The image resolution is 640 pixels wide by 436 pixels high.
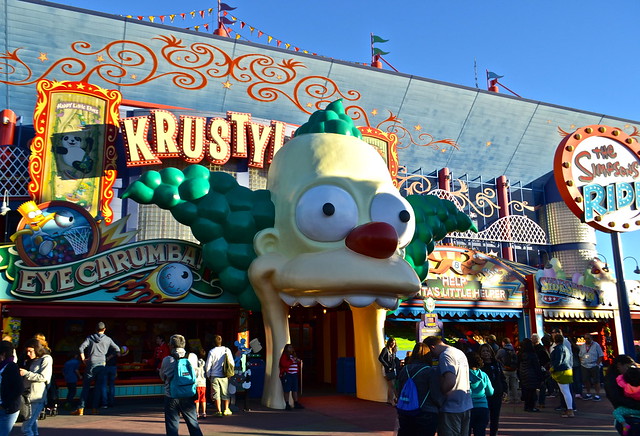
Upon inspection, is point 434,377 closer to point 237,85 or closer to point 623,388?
point 623,388

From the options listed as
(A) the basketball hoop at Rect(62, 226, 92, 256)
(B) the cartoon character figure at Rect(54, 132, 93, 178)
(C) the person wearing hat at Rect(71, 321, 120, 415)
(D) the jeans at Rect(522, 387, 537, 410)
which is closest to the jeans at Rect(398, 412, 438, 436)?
(D) the jeans at Rect(522, 387, 537, 410)

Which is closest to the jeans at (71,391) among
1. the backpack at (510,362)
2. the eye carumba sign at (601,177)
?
the backpack at (510,362)

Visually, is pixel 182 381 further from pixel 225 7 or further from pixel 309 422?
pixel 225 7

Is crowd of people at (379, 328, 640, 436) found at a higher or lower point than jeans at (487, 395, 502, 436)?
higher

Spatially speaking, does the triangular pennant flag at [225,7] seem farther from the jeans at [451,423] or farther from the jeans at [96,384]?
the jeans at [451,423]

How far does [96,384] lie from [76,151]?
979 cm

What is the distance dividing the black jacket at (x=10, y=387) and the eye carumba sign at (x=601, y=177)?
8.36 meters

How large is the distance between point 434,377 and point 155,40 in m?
17.7

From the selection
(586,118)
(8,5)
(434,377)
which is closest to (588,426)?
(434,377)

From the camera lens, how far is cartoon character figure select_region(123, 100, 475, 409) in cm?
898

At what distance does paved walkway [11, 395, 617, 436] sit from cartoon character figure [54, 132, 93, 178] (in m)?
9.21

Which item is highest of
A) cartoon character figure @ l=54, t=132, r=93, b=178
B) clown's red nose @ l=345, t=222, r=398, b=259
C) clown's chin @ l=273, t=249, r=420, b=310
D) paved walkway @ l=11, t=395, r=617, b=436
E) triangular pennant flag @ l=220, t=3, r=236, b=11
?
triangular pennant flag @ l=220, t=3, r=236, b=11

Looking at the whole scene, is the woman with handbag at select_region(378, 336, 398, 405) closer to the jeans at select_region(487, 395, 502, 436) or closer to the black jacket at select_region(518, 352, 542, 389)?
the black jacket at select_region(518, 352, 542, 389)

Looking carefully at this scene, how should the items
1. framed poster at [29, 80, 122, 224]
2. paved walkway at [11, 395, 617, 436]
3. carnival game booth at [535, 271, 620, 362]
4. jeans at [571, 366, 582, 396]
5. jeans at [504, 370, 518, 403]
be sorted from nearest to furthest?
paved walkway at [11, 395, 617, 436] → jeans at [504, 370, 518, 403] → jeans at [571, 366, 582, 396] → carnival game booth at [535, 271, 620, 362] → framed poster at [29, 80, 122, 224]
